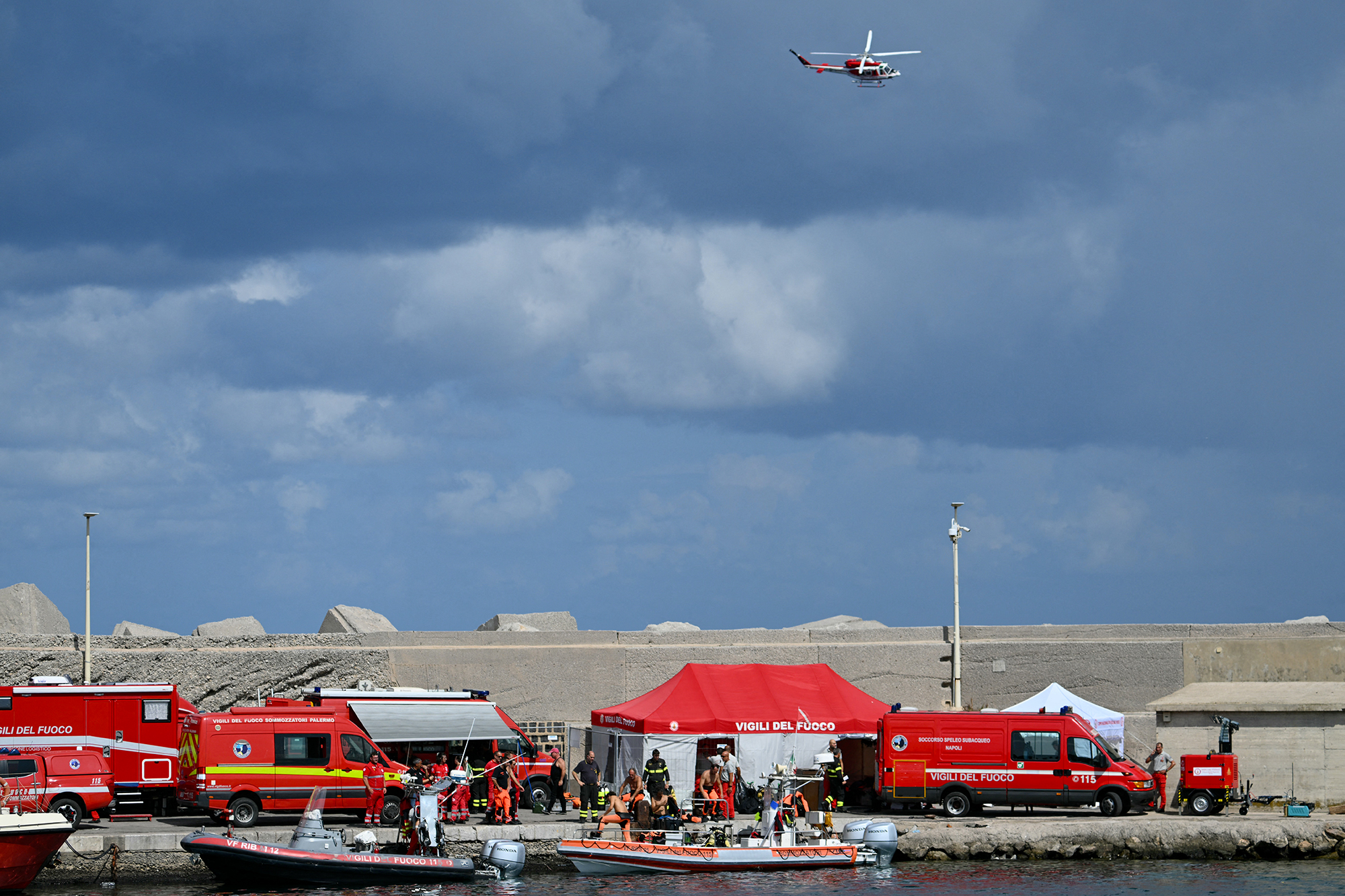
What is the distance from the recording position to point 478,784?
33.2 m

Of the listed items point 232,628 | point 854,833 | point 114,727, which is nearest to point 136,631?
point 232,628

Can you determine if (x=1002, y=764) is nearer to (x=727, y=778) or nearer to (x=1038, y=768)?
(x=1038, y=768)

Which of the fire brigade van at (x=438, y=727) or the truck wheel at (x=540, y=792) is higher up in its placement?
the fire brigade van at (x=438, y=727)

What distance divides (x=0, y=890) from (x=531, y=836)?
9.52 m

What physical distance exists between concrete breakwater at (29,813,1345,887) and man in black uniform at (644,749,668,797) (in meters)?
1.61

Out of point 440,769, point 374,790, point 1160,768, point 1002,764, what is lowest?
point 1160,768

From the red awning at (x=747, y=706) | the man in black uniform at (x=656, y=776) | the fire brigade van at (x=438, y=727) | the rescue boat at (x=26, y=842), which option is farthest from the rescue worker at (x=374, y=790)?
the rescue boat at (x=26, y=842)

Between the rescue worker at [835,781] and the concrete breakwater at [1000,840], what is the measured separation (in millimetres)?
1824

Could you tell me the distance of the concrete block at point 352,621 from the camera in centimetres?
4316

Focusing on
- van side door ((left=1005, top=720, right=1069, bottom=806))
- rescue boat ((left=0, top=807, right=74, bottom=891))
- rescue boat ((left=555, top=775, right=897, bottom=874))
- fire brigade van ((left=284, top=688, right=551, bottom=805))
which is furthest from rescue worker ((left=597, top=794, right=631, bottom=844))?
rescue boat ((left=0, top=807, right=74, bottom=891))

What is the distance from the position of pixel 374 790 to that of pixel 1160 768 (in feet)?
56.8

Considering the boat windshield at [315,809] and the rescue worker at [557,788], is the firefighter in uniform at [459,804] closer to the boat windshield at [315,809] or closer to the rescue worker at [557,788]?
the rescue worker at [557,788]

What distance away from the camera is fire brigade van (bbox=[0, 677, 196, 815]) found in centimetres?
2931

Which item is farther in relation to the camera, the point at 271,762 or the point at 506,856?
the point at 271,762
